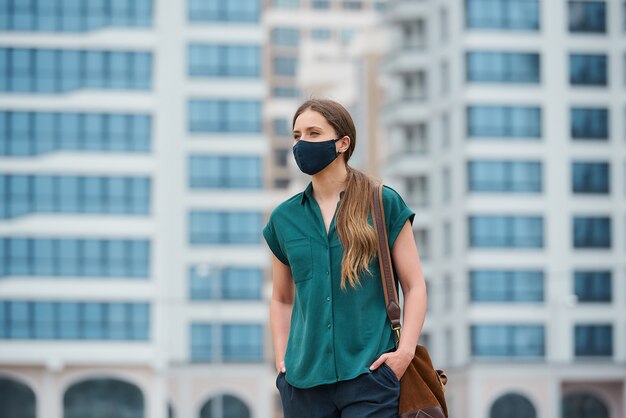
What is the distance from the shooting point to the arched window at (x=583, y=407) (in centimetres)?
7812

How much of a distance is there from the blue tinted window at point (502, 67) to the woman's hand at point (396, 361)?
7377 centimetres

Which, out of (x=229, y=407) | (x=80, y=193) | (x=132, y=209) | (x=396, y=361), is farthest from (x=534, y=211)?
(x=396, y=361)

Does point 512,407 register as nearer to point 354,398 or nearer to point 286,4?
point 286,4

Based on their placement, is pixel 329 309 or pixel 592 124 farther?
pixel 592 124

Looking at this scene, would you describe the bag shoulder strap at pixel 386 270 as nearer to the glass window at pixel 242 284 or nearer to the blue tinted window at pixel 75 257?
the blue tinted window at pixel 75 257

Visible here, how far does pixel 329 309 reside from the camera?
680 centimetres

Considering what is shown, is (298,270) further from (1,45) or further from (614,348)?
(614,348)

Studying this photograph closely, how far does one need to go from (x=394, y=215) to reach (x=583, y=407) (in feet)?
240

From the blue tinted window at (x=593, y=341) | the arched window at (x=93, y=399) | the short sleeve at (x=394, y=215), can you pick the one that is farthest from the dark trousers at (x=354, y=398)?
the blue tinted window at (x=593, y=341)

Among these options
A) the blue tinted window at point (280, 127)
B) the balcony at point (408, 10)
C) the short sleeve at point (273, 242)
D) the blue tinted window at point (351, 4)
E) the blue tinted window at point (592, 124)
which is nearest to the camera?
the short sleeve at point (273, 242)

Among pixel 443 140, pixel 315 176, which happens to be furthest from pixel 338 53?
pixel 315 176

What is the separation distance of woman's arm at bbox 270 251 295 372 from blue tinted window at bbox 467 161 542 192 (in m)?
72.2

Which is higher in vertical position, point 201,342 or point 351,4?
point 351,4

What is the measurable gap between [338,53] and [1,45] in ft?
133
